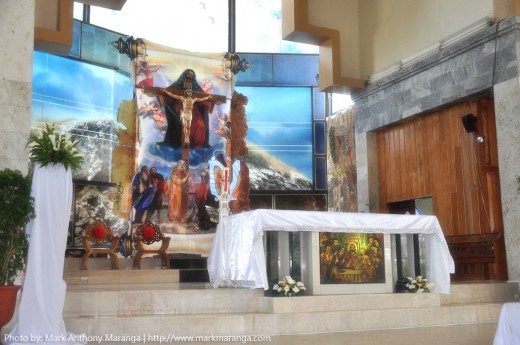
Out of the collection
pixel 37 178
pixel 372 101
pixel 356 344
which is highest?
pixel 372 101

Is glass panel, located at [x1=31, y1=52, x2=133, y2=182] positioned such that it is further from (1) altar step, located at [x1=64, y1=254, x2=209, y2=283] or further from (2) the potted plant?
(2) the potted plant

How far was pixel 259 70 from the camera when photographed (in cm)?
1706

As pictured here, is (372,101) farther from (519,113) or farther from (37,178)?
(37,178)

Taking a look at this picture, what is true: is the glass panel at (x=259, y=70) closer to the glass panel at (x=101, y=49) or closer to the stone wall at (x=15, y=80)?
the glass panel at (x=101, y=49)

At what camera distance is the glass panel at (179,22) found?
1608 centimetres

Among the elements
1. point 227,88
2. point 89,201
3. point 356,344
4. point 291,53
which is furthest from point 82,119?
point 356,344

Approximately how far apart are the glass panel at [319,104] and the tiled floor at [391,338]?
10971mm

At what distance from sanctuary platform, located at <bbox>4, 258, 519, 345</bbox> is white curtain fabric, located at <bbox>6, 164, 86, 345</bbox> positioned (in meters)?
0.52

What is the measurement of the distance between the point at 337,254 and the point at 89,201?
8.21 metres

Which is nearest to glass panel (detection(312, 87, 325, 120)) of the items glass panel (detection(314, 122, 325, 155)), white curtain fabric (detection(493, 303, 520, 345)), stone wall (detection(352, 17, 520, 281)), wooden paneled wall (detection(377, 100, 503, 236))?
glass panel (detection(314, 122, 325, 155))

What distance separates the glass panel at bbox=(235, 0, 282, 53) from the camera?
685 inches

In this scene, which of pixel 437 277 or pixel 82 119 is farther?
pixel 82 119

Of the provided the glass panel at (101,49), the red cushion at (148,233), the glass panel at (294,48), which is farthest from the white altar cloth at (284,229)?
the glass panel at (294,48)

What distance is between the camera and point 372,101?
12281mm
